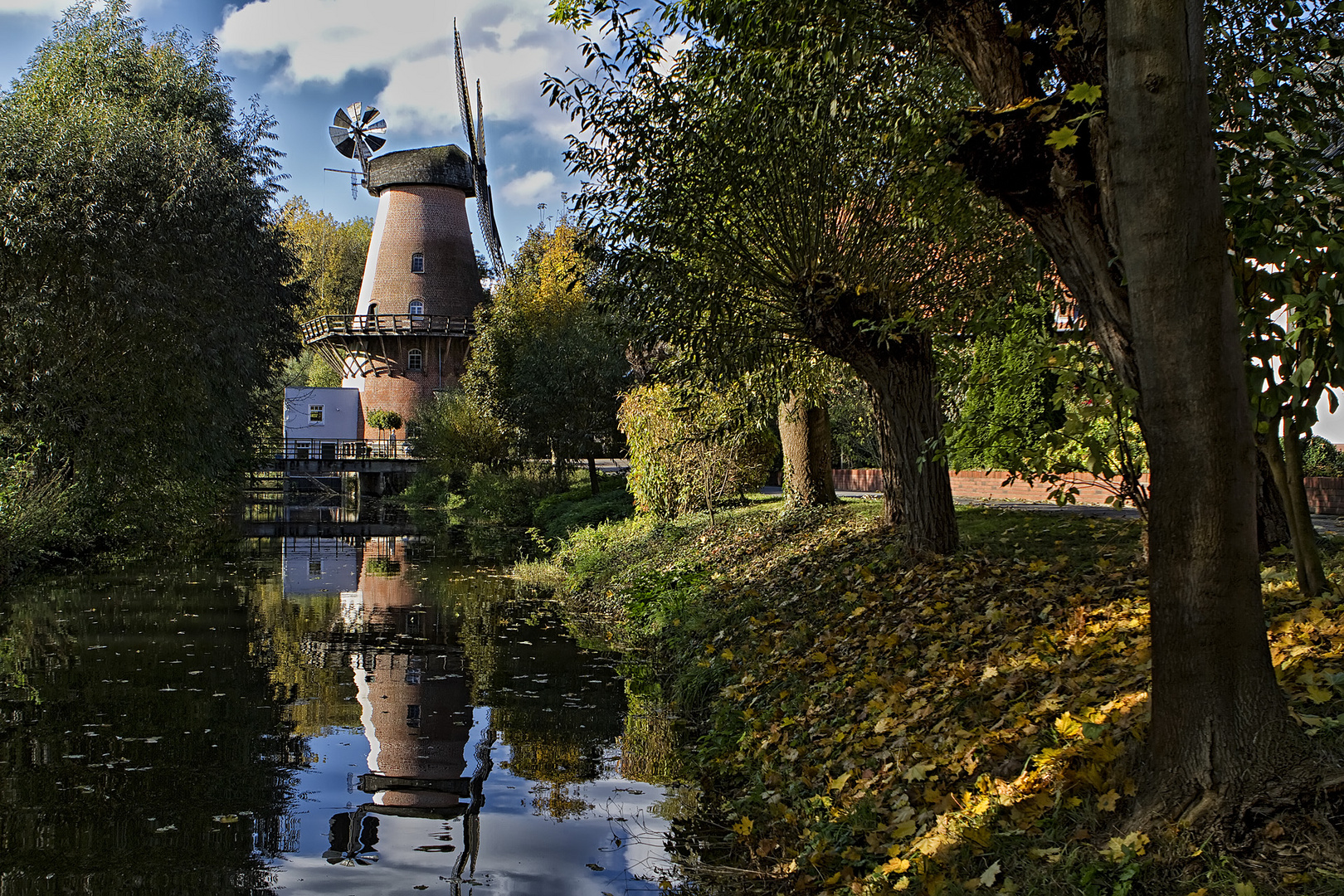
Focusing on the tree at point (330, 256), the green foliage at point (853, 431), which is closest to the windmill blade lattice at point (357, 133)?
the tree at point (330, 256)

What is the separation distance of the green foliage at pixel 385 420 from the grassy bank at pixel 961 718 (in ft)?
130

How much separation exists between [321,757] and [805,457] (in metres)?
9.75

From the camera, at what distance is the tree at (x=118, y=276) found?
16359mm

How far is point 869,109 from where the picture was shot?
9.69 metres

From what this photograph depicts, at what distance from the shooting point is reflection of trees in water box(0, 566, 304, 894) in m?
5.30

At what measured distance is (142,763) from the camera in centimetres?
703

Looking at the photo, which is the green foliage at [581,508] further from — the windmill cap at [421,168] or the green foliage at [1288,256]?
the windmill cap at [421,168]

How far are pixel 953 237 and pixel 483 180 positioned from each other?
46.7 m

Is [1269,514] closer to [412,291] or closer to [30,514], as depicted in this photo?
[30,514]

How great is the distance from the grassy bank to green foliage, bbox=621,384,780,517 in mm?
6774

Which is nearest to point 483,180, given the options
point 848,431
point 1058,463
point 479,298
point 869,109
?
point 479,298

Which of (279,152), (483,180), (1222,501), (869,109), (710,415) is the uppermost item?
(483,180)

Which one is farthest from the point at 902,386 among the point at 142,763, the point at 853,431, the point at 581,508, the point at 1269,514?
the point at 853,431

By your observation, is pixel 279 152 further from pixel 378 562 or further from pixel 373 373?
pixel 373 373
